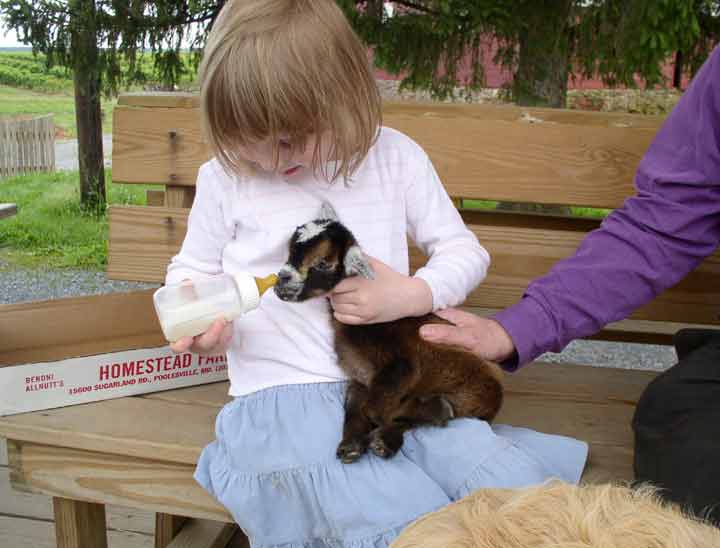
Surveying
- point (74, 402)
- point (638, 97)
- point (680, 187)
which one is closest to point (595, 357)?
point (638, 97)

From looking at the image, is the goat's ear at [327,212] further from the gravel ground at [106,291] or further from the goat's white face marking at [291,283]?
the gravel ground at [106,291]

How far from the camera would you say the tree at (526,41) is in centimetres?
405

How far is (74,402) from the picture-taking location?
2.11m

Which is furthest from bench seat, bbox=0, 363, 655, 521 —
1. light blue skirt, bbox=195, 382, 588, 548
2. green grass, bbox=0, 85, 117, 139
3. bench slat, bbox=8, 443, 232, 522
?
green grass, bbox=0, 85, 117, 139

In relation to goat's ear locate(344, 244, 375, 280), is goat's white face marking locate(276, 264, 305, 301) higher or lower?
lower

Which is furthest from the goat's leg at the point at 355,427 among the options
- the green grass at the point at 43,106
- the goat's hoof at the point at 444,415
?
the green grass at the point at 43,106

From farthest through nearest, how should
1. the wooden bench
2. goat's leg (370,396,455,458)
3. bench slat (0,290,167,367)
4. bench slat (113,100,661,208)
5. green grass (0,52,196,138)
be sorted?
green grass (0,52,196,138), bench slat (113,100,661,208), bench slat (0,290,167,367), the wooden bench, goat's leg (370,396,455,458)

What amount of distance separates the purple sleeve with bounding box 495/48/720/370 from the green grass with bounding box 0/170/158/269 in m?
5.31

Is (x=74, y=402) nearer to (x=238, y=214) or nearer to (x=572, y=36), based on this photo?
(x=238, y=214)

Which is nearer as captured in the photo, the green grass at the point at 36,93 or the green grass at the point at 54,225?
the green grass at the point at 36,93

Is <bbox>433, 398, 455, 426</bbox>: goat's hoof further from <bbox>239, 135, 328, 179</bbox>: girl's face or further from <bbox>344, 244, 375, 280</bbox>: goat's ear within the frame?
<bbox>239, 135, 328, 179</bbox>: girl's face

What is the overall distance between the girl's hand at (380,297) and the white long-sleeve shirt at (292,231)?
0.05 meters

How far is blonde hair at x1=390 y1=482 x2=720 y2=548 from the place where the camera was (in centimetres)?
90

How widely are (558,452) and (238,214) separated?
89 cm
